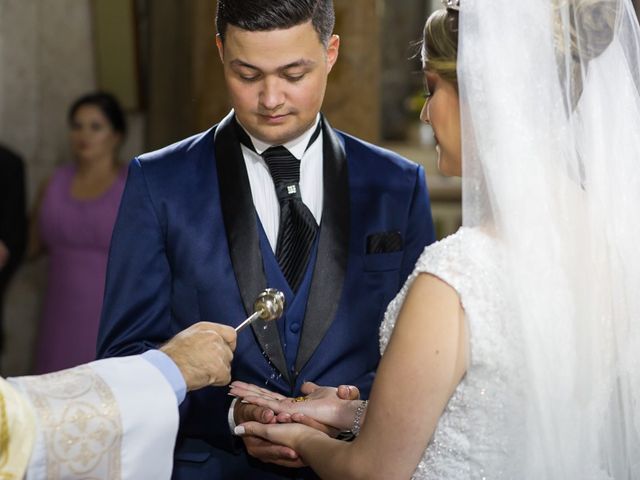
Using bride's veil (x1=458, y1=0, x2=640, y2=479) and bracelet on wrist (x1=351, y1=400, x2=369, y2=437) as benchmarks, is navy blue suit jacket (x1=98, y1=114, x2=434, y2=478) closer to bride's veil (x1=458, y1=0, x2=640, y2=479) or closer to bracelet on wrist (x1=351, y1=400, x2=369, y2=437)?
bracelet on wrist (x1=351, y1=400, x2=369, y2=437)

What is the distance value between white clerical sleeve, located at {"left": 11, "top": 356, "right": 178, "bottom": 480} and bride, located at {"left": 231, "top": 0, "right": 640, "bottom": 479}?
36cm

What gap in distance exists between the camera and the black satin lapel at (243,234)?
7.80ft

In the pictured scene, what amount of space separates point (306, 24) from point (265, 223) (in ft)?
1.60

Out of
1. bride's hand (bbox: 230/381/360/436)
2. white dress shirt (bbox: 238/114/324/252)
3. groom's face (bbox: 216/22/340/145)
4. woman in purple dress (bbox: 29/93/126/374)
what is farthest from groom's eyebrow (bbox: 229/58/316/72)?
woman in purple dress (bbox: 29/93/126/374)

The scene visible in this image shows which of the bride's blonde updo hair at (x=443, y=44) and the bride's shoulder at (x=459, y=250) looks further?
the bride's blonde updo hair at (x=443, y=44)

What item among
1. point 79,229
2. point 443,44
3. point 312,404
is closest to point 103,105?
point 79,229

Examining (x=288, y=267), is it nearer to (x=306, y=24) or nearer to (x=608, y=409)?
(x=306, y=24)

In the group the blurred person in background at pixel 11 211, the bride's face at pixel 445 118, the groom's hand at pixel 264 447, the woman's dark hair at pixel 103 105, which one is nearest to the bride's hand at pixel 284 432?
the groom's hand at pixel 264 447

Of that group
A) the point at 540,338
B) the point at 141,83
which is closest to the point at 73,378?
the point at 540,338

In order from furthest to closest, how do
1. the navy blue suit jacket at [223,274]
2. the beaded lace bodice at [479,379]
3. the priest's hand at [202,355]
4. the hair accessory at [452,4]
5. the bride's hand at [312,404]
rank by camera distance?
1. the navy blue suit jacket at [223,274]
2. the bride's hand at [312,404]
3. the priest's hand at [202,355]
4. the hair accessory at [452,4]
5. the beaded lace bodice at [479,379]

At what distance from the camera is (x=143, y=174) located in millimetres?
2418

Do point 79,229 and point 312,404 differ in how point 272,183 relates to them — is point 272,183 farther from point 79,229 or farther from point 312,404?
point 79,229

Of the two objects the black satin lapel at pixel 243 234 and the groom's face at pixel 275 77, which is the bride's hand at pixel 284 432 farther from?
the groom's face at pixel 275 77

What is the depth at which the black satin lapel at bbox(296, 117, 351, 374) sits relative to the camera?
240cm
